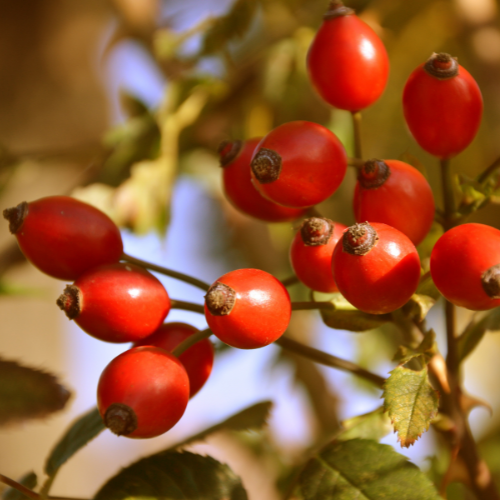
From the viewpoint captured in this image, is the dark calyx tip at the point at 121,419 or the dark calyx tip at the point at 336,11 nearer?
the dark calyx tip at the point at 121,419

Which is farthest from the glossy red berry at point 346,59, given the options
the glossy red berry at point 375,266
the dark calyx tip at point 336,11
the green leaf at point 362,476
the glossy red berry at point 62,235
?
the green leaf at point 362,476

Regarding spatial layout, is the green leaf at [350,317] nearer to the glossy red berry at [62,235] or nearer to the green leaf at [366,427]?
the green leaf at [366,427]

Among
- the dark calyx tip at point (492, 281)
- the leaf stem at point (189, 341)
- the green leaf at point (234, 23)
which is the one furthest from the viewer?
the green leaf at point (234, 23)

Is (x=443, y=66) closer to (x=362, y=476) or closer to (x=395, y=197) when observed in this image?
(x=395, y=197)

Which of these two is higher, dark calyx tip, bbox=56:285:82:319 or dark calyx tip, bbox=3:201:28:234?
dark calyx tip, bbox=3:201:28:234

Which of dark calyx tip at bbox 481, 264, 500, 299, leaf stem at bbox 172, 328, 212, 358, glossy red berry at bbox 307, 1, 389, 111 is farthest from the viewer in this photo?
glossy red berry at bbox 307, 1, 389, 111

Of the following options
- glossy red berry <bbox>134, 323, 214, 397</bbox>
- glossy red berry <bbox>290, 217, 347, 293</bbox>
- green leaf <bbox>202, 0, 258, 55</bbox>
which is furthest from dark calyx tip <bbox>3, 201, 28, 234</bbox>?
green leaf <bbox>202, 0, 258, 55</bbox>

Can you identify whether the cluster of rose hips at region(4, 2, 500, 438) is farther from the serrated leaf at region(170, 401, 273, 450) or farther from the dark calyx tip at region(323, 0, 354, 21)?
the serrated leaf at region(170, 401, 273, 450)

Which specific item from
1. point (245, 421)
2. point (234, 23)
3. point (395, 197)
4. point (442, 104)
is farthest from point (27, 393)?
point (234, 23)
